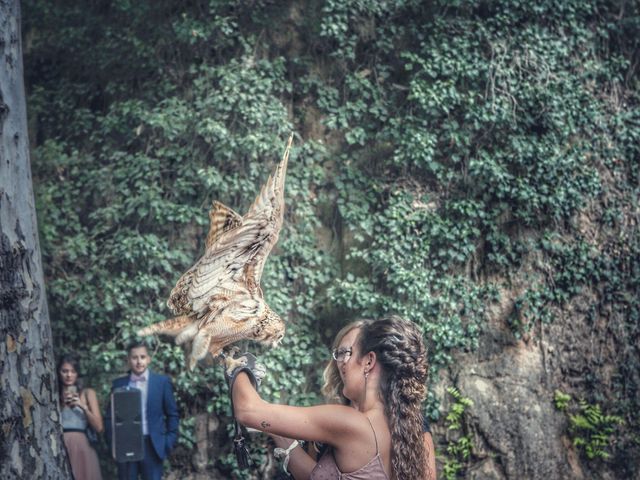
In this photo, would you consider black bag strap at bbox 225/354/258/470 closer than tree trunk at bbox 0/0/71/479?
Yes

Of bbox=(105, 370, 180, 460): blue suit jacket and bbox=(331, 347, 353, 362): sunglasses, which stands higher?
bbox=(331, 347, 353, 362): sunglasses

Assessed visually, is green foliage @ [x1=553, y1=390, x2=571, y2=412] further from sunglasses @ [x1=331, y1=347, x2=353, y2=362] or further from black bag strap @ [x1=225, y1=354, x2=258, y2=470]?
black bag strap @ [x1=225, y1=354, x2=258, y2=470]

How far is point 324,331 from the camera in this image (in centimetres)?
666

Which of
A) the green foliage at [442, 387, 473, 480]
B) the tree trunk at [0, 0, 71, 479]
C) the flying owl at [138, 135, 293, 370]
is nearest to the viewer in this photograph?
the flying owl at [138, 135, 293, 370]

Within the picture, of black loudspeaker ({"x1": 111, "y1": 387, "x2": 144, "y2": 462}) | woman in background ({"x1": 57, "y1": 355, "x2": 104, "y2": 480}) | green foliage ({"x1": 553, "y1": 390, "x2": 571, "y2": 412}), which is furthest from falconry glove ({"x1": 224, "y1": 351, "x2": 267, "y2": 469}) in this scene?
green foliage ({"x1": 553, "y1": 390, "x2": 571, "y2": 412})

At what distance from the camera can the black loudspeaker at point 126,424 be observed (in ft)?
16.4

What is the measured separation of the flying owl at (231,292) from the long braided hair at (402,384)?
376mm

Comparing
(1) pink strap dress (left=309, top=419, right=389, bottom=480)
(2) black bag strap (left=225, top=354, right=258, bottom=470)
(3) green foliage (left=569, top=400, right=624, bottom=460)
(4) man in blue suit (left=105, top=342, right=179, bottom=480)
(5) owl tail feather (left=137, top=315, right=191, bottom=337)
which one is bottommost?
(3) green foliage (left=569, top=400, right=624, bottom=460)

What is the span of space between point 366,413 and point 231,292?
66 cm

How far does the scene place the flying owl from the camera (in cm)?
253

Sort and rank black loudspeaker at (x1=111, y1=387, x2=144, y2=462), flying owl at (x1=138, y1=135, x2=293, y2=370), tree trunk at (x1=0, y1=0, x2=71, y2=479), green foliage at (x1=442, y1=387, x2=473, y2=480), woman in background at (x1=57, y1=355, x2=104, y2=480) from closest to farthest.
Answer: flying owl at (x1=138, y1=135, x2=293, y2=370), tree trunk at (x1=0, y1=0, x2=71, y2=479), black loudspeaker at (x1=111, y1=387, x2=144, y2=462), woman in background at (x1=57, y1=355, x2=104, y2=480), green foliage at (x1=442, y1=387, x2=473, y2=480)

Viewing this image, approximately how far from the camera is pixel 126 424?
503cm

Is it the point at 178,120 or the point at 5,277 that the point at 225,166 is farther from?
the point at 5,277

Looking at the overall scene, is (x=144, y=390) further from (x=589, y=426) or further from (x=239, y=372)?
(x=589, y=426)
